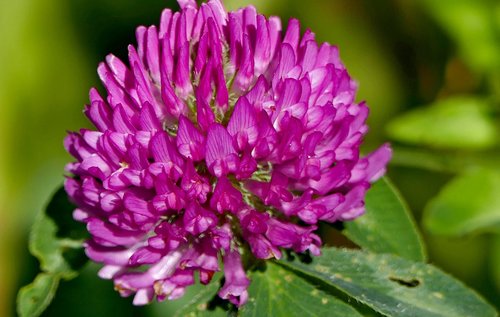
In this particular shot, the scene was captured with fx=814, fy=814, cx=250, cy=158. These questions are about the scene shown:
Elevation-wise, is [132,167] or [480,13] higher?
[480,13]

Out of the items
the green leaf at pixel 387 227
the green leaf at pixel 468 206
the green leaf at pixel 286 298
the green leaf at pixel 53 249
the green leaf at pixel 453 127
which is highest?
the green leaf at pixel 453 127

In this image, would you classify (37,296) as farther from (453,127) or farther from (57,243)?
(453,127)

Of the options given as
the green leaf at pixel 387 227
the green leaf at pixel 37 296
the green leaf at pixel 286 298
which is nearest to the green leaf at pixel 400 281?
the green leaf at pixel 286 298

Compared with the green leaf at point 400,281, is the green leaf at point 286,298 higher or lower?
lower

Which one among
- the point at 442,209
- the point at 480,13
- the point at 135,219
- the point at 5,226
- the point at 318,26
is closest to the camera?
the point at 135,219

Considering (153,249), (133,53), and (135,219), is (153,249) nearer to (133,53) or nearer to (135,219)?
(135,219)

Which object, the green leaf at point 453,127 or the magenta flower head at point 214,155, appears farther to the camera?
the green leaf at point 453,127

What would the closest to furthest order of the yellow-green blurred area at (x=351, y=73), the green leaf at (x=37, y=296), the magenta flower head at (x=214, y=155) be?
the magenta flower head at (x=214, y=155) → the green leaf at (x=37, y=296) → the yellow-green blurred area at (x=351, y=73)

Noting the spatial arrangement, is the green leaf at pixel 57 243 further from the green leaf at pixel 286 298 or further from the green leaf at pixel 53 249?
the green leaf at pixel 286 298

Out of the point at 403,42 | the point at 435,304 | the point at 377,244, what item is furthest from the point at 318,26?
the point at 435,304
